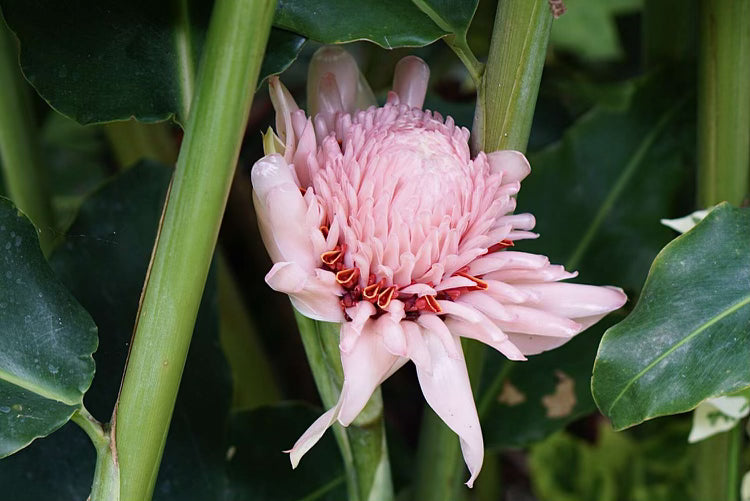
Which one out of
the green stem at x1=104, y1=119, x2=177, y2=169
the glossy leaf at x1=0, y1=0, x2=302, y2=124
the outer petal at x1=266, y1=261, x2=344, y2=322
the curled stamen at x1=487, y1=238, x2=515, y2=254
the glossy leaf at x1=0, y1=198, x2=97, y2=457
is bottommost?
the green stem at x1=104, y1=119, x2=177, y2=169

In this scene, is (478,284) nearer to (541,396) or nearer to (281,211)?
(281,211)

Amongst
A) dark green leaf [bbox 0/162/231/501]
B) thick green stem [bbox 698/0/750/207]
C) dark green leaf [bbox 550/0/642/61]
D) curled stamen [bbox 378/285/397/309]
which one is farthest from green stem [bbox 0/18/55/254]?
dark green leaf [bbox 550/0/642/61]

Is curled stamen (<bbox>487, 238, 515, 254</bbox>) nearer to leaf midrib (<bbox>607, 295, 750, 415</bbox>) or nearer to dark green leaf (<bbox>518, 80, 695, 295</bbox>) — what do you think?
leaf midrib (<bbox>607, 295, 750, 415</bbox>)

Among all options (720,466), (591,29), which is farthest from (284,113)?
(591,29)

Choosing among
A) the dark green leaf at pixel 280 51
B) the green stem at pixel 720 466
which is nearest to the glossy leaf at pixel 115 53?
the dark green leaf at pixel 280 51

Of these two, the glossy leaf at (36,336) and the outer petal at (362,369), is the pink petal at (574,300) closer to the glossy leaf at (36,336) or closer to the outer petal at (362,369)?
the outer petal at (362,369)
